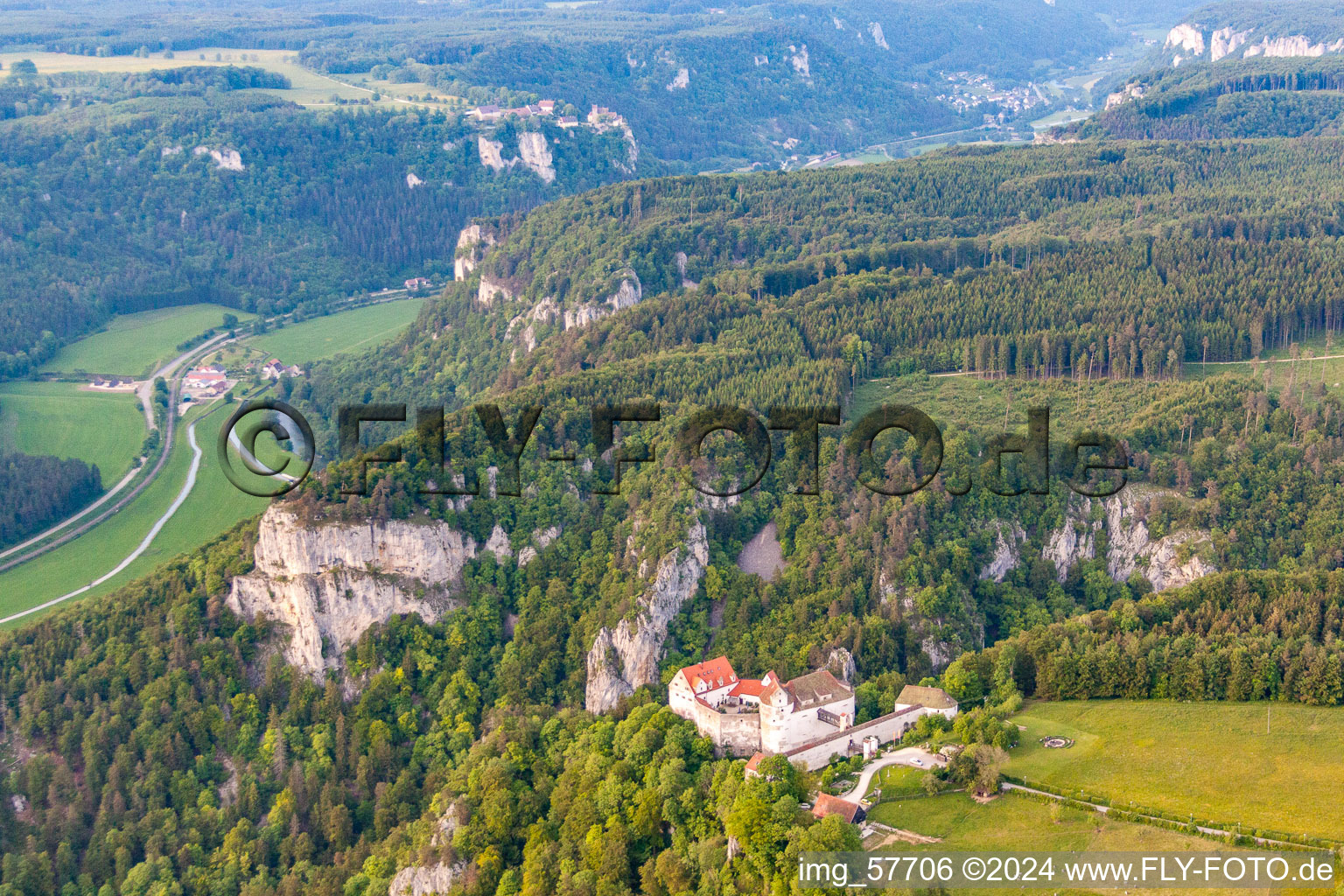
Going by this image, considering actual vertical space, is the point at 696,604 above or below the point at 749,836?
above

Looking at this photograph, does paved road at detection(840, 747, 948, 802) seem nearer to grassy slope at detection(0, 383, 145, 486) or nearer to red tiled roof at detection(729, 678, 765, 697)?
red tiled roof at detection(729, 678, 765, 697)

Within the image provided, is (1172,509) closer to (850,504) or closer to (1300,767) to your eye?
(850,504)

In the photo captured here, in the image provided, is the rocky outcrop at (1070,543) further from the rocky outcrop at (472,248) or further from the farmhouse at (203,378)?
the farmhouse at (203,378)

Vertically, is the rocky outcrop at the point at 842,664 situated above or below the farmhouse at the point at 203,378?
below

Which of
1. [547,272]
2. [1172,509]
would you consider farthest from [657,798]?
[547,272]

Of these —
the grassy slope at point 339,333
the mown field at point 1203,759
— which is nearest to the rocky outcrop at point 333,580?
the mown field at point 1203,759

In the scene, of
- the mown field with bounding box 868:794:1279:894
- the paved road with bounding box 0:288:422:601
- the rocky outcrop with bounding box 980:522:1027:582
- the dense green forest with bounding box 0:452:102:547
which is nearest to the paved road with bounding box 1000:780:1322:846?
the mown field with bounding box 868:794:1279:894

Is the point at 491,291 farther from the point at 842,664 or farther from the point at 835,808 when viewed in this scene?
the point at 835,808
